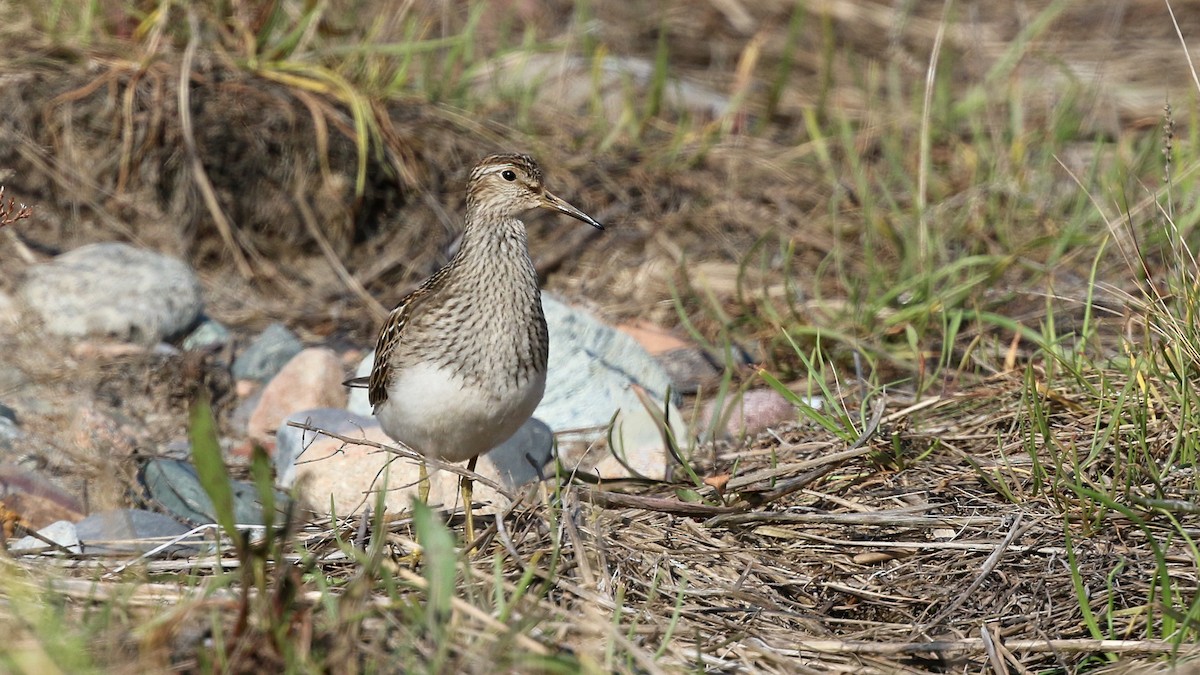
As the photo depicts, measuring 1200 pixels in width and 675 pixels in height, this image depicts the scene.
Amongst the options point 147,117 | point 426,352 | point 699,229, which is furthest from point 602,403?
point 147,117

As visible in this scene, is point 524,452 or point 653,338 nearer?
Answer: point 524,452

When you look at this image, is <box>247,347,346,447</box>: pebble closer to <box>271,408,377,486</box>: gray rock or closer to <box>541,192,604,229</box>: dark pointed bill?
<box>271,408,377,486</box>: gray rock

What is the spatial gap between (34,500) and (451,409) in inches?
61.5

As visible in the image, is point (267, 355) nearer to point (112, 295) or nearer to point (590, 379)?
point (112, 295)

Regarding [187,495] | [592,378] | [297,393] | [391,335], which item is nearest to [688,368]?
[592,378]

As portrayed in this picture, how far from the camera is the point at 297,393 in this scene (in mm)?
5641

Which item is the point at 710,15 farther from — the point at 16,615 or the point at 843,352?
the point at 16,615

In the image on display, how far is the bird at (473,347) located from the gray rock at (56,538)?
1022 mm

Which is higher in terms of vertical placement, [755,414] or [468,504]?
[755,414]

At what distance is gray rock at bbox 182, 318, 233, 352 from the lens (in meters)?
6.23

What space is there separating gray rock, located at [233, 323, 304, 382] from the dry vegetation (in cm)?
28

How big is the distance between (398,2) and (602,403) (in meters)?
3.32

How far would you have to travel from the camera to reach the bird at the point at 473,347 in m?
4.20

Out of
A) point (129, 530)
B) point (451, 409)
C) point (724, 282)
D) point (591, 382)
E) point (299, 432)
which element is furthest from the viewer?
point (724, 282)
